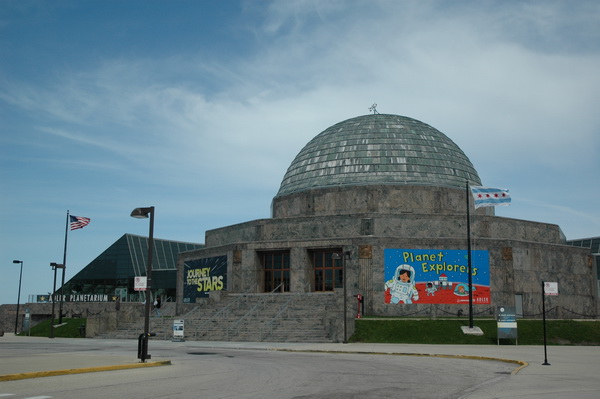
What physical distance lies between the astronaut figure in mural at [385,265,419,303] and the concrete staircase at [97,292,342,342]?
257cm

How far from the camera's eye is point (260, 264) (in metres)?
30.1

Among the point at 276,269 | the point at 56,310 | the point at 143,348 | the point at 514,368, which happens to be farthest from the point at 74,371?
the point at 56,310

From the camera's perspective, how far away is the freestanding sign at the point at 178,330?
69.5ft

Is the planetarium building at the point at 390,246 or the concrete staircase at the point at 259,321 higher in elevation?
the planetarium building at the point at 390,246

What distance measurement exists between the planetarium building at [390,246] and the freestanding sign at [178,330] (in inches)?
205

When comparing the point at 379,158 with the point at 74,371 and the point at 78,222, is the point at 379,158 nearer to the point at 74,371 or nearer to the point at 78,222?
the point at 78,222

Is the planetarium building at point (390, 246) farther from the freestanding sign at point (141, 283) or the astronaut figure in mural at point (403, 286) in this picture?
the freestanding sign at point (141, 283)

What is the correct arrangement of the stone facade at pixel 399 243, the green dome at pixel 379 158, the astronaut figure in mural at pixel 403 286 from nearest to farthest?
1. the astronaut figure in mural at pixel 403 286
2. the stone facade at pixel 399 243
3. the green dome at pixel 379 158

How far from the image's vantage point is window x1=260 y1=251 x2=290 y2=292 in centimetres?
2953

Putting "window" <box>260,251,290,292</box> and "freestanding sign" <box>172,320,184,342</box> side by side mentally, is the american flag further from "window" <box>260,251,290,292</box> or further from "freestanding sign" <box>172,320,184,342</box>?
"freestanding sign" <box>172,320,184,342</box>

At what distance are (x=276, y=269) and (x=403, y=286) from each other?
6.43 metres

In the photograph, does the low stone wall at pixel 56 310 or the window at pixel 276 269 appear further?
the low stone wall at pixel 56 310

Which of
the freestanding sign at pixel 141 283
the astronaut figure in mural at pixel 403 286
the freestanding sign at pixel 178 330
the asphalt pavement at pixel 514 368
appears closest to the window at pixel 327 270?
the astronaut figure in mural at pixel 403 286

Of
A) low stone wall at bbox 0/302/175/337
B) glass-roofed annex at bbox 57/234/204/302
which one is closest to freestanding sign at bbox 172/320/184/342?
low stone wall at bbox 0/302/175/337
